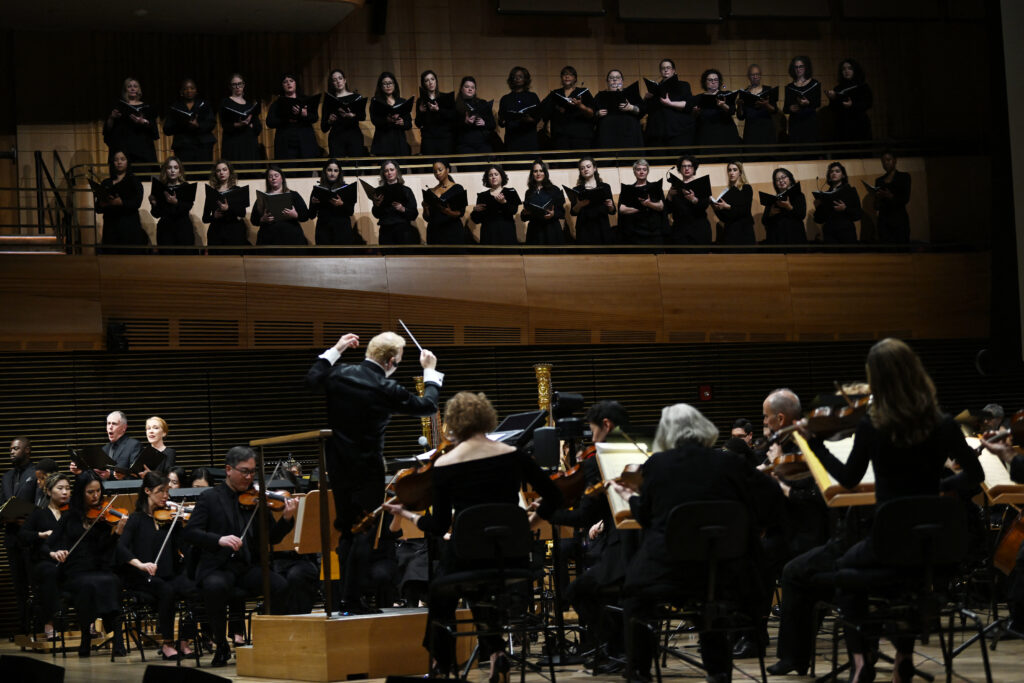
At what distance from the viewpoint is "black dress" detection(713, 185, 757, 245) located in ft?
38.5

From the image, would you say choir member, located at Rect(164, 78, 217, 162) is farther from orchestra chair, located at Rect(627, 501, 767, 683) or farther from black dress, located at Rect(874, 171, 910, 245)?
orchestra chair, located at Rect(627, 501, 767, 683)

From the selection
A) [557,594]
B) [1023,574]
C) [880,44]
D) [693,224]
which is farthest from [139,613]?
[880,44]

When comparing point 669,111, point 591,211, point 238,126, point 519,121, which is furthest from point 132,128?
point 669,111

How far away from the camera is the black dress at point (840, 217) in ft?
39.0

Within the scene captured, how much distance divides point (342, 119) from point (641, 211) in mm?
2930

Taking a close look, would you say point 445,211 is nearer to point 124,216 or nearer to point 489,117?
point 489,117

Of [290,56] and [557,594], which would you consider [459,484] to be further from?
[290,56]

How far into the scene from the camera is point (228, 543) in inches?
279

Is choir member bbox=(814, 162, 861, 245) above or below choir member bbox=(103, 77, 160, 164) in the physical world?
below

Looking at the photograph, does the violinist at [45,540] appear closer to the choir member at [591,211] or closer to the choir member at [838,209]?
the choir member at [591,211]

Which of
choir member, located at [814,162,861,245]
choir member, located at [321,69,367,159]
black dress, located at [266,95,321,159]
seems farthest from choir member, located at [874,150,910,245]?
black dress, located at [266,95,321,159]

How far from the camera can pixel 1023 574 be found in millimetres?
5762

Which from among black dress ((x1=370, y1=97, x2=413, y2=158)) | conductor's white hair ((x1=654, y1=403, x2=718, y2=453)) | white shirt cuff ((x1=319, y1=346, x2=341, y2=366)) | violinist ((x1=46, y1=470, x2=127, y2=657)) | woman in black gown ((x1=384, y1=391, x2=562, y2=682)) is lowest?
violinist ((x1=46, y1=470, x2=127, y2=657))

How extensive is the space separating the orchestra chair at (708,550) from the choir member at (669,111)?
8.31m
